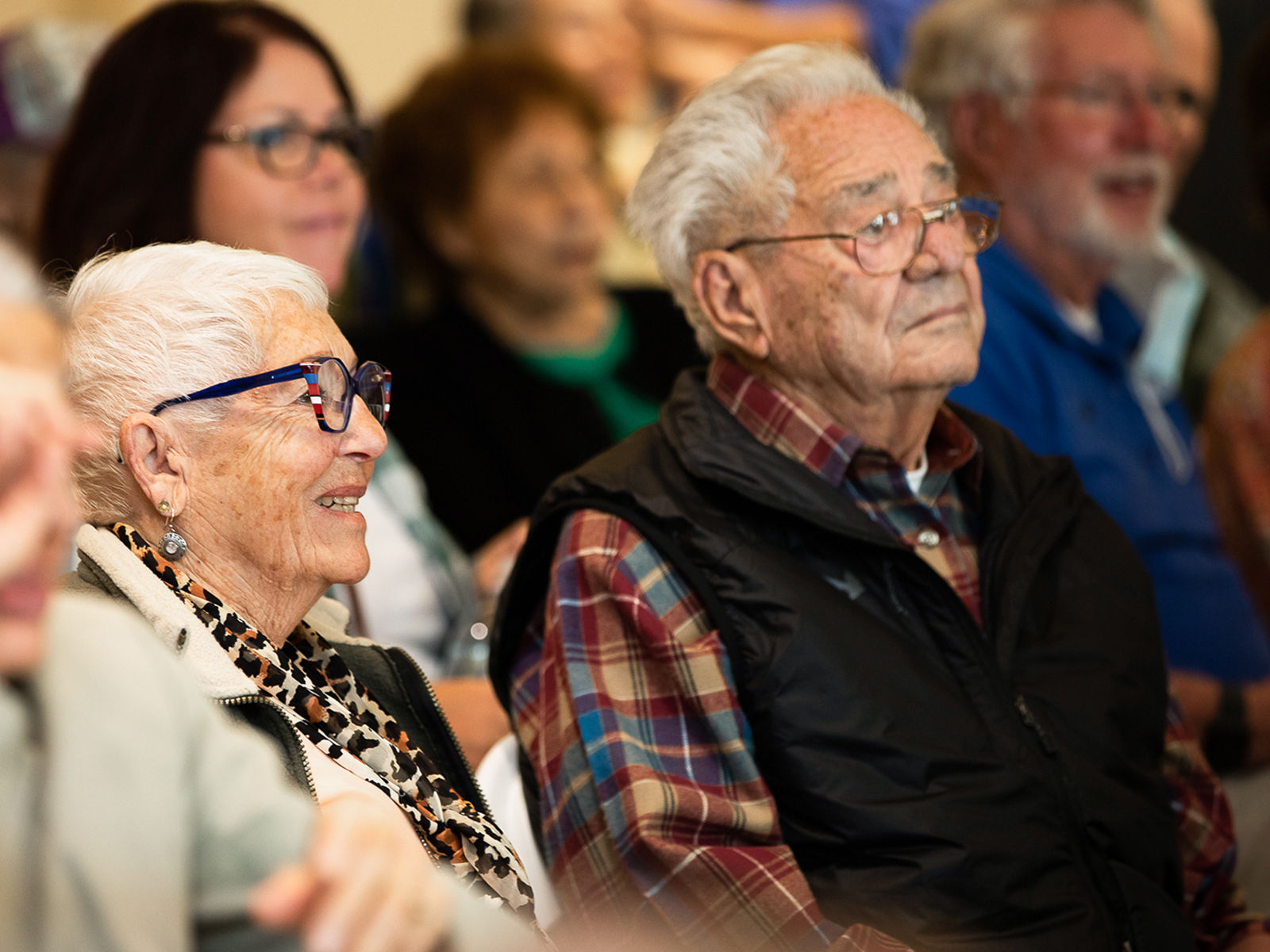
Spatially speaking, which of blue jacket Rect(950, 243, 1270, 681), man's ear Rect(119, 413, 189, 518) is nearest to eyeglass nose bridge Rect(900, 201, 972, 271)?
blue jacket Rect(950, 243, 1270, 681)

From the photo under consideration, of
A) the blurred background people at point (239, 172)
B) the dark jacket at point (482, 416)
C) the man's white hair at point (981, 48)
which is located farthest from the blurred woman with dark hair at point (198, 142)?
the man's white hair at point (981, 48)

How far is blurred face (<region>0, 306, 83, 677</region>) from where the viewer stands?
631 millimetres

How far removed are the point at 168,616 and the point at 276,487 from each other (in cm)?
18

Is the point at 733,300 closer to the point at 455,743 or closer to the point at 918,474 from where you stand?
the point at 918,474

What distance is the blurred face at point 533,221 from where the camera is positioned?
9.48ft

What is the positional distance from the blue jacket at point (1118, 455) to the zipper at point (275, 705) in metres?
1.48

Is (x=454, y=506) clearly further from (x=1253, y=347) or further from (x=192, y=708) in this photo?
(x=192, y=708)

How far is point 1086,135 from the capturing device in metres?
2.78

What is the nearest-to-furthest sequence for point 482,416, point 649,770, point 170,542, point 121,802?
point 121,802
point 170,542
point 649,770
point 482,416

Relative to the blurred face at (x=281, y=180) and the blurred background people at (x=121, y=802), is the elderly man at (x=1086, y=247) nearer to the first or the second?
the blurred face at (x=281, y=180)

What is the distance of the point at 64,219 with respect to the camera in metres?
2.05

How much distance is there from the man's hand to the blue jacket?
174 cm

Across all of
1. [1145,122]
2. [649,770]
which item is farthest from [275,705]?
[1145,122]

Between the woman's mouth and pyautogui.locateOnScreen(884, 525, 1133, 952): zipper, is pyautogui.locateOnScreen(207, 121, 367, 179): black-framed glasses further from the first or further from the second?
pyautogui.locateOnScreen(884, 525, 1133, 952): zipper
